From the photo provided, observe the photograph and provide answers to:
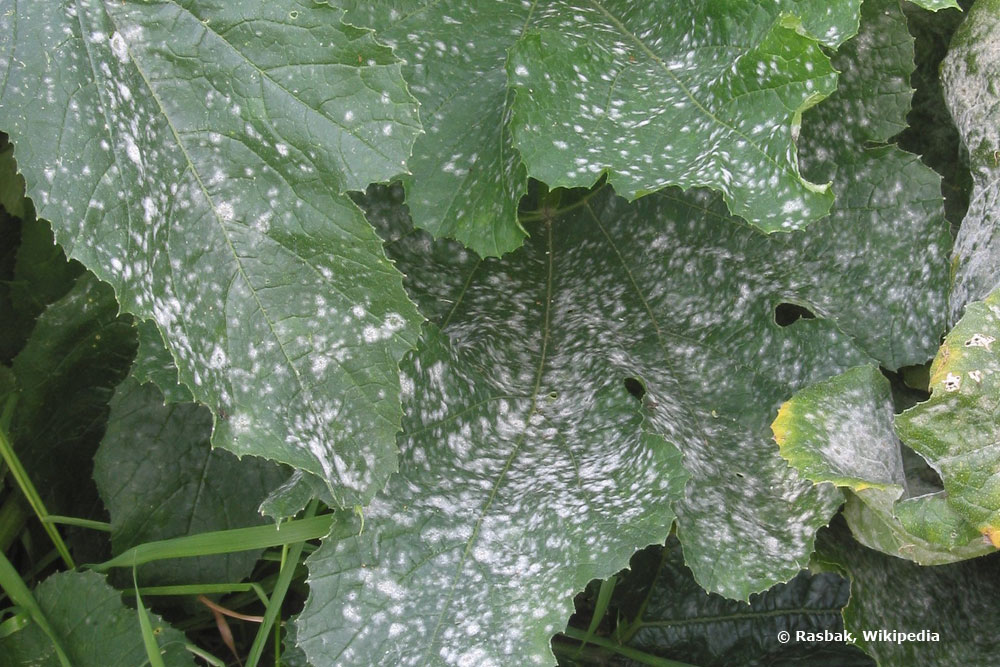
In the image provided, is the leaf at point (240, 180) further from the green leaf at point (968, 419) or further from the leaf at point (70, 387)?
the green leaf at point (968, 419)

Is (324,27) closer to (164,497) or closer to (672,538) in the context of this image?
(164,497)

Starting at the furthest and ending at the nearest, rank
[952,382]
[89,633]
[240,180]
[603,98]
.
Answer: [89,633] < [603,98] < [952,382] < [240,180]

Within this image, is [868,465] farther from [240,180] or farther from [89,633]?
[89,633]

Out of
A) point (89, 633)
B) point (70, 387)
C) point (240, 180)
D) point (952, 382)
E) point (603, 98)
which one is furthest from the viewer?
point (70, 387)

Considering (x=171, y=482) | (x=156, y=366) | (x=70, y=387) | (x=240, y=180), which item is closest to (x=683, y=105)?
(x=240, y=180)

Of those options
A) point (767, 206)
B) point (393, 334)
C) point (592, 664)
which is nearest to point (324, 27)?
point (393, 334)

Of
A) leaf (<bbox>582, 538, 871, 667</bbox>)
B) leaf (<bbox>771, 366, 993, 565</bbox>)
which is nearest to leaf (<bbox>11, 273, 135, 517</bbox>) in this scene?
leaf (<bbox>582, 538, 871, 667</bbox>)

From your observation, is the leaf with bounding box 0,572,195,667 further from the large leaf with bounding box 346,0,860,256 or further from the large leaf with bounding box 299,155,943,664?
the large leaf with bounding box 346,0,860,256
